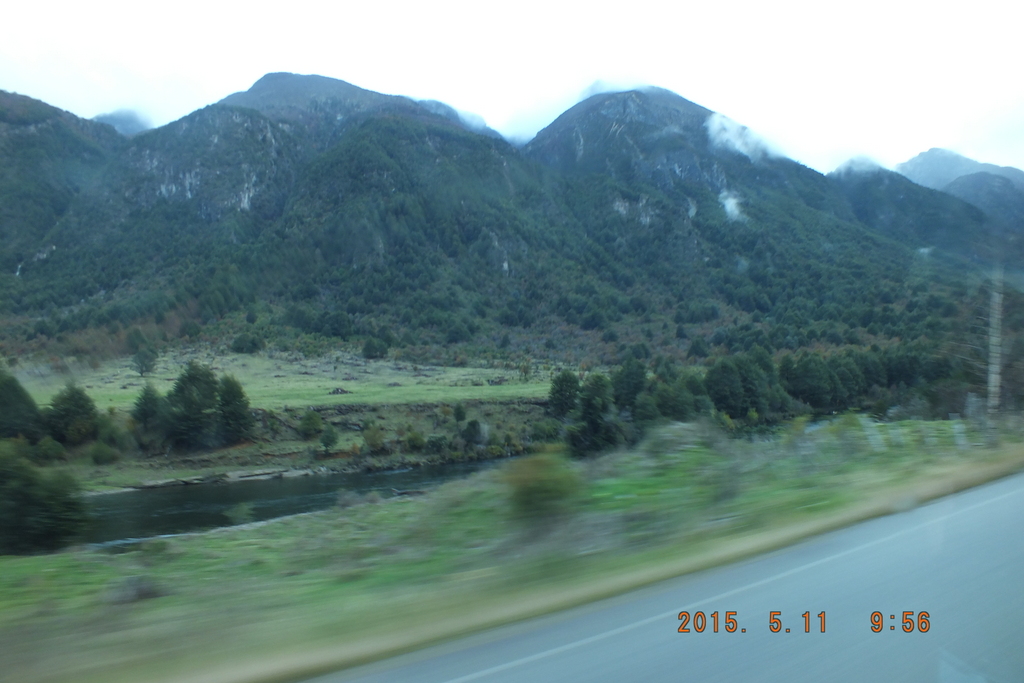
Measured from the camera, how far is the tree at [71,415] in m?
11.9

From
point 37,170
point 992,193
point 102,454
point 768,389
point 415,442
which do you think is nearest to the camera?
point 102,454

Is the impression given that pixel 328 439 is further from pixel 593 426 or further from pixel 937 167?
pixel 937 167

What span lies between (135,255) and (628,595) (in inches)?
996

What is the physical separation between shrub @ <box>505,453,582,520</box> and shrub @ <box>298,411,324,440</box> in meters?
23.4

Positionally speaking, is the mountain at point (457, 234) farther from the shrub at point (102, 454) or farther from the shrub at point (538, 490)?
the shrub at point (538, 490)

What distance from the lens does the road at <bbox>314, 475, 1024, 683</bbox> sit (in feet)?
12.1

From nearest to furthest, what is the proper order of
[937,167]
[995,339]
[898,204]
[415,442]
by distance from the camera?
[995,339]
[415,442]
[898,204]
[937,167]

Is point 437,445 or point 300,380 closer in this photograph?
point 437,445

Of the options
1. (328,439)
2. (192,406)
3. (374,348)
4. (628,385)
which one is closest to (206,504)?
(192,406)

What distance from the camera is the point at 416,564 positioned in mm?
6035

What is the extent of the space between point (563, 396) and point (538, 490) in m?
23.5

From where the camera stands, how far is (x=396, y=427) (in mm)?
32438

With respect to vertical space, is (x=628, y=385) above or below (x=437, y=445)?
above

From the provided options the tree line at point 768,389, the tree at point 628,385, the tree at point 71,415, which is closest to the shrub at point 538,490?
the tree at point 71,415
